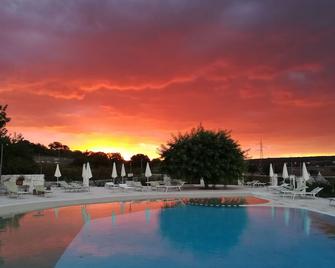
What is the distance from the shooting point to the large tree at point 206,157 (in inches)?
1093

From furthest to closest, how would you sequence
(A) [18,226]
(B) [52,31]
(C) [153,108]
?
(C) [153,108] → (B) [52,31] → (A) [18,226]

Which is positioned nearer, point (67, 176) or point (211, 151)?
point (211, 151)

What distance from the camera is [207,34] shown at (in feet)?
66.0

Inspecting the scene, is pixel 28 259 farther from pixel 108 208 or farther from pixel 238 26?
pixel 238 26

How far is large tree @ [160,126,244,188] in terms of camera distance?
1093 inches

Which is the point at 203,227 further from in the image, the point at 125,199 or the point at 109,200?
the point at 125,199

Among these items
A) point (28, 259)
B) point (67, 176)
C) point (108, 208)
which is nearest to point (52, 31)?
point (108, 208)

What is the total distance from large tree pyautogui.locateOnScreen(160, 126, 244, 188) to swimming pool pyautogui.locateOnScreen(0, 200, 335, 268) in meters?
9.66

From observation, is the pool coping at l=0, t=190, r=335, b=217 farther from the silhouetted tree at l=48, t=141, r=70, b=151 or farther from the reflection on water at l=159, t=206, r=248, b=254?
the silhouetted tree at l=48, t=141, r=70, b=151

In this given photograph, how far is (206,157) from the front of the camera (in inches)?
1099

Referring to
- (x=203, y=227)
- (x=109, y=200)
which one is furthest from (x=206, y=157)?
(x=203, y=227)

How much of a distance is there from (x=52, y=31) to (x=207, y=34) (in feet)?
23.9

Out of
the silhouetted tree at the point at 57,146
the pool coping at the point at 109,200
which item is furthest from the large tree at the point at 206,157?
the silhouetted tree at the point at 57,146

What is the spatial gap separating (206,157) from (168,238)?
645 inches
